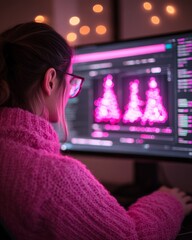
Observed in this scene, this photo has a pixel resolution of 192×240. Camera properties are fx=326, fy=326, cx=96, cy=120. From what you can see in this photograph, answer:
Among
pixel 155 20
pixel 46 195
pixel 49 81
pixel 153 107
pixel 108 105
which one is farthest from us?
pixel 155 20

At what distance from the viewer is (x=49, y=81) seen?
0.71 metres

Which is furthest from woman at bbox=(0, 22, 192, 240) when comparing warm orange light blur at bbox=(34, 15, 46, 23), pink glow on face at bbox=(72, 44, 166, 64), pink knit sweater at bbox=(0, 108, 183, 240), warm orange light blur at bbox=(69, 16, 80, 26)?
warm orange light blur at bbox=(69, 16, 80, 26)

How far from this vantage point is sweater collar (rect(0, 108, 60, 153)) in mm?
653

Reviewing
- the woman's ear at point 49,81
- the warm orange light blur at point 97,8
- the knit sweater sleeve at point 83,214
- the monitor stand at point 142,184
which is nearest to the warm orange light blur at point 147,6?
the warm orange light blur at point 97,8

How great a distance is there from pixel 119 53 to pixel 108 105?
0.19m

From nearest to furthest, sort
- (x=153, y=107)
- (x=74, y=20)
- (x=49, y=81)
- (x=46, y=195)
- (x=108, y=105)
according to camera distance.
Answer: (x=46, y=195), (x=49, y=81), (x=153, y=107), (x=108, y=105), (x=74, y=20)

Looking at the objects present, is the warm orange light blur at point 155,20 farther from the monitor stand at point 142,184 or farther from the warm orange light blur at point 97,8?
the monitor stand at point 142,184

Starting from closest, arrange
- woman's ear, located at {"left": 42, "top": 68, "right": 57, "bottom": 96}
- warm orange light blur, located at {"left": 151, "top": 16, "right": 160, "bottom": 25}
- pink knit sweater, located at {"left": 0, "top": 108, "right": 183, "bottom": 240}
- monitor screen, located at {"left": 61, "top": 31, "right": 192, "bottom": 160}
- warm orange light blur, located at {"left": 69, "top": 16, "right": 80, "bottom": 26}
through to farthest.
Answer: pink knit sweater, located at {"left": 0, "top": 108, "right": 183, "bottom": 240}
woman's ear, located at {"left": 42, "top": 68, "right": 57, "bottom": 96}
monitor screen, located at {"left": 61, "top": 31, "right": 192, "bottom": 160}
warm orange light blur, located at {"left": 151, "top": 16, "right": 160, "bottom": 25}
warm orange light blur, located at {"left": 69, "top": 16, "right": 80, "bottom": 26}

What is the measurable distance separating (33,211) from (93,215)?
127 mm

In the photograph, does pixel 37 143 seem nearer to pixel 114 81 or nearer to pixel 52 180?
pixel 52 180

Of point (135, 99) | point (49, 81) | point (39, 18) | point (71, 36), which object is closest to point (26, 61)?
point (49, 81)

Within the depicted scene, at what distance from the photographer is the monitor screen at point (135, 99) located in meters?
1.01

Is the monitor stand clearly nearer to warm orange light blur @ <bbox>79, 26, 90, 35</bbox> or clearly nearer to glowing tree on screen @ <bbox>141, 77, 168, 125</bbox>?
glowing tree on screen @ <bbox>141, 77, 168, 125</bbox>

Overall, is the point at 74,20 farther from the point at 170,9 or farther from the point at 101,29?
the point at 170,9
